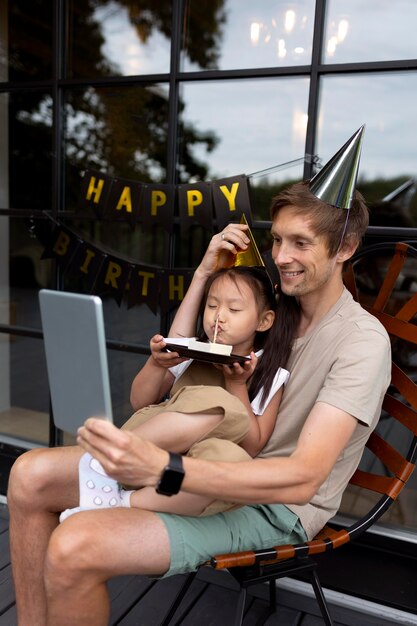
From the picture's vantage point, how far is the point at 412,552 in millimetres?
1820

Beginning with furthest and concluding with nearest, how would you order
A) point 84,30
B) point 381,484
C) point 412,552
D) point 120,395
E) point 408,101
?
point 120,395 → point 84,30 → point 408,101 → point 412,552 → point 381,484

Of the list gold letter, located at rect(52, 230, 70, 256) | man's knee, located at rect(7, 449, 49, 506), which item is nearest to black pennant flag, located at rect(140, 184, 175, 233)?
gold letter, located at rect(52, 230, 70, 256)

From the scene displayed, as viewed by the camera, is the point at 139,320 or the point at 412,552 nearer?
the point at 412,552

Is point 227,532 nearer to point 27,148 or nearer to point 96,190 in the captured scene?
point 96,190

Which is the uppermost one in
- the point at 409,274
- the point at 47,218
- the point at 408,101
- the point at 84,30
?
the point at 84,30

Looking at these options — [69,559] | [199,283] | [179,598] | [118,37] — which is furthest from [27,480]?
[118,37]

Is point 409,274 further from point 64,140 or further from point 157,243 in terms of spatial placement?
point 64,140

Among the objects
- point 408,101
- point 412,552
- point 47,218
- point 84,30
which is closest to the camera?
point 412,552

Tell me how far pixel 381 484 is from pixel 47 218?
162cm

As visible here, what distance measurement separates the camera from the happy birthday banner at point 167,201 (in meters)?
1.88

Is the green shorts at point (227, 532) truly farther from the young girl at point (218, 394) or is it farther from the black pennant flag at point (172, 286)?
the black pennant flag at point (172, 286)

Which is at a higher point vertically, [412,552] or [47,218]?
[47,218]

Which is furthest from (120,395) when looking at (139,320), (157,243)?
(157,243)

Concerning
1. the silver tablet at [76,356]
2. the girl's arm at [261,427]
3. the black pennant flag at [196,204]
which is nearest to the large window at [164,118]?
the black pennant flag at [196,204]
